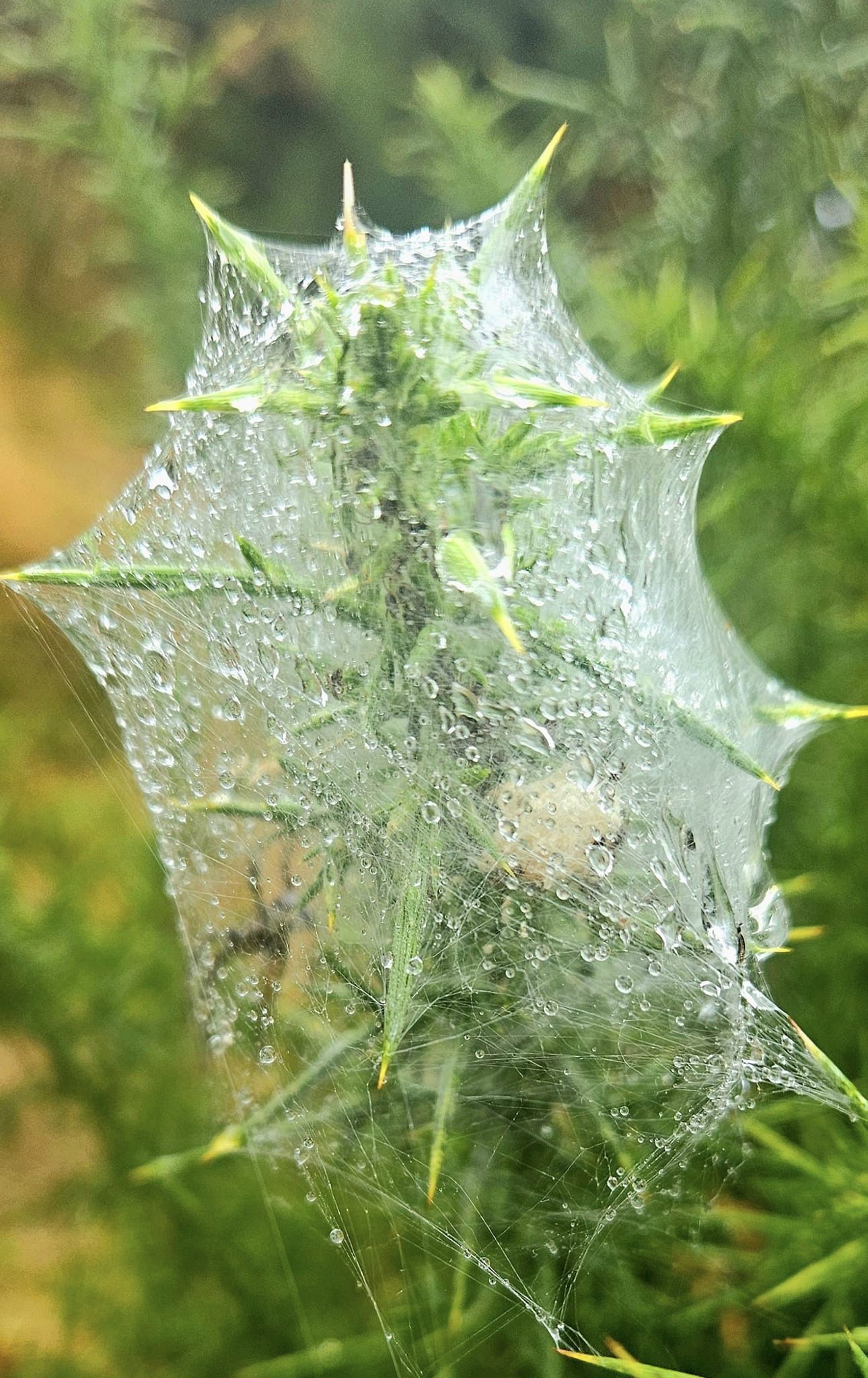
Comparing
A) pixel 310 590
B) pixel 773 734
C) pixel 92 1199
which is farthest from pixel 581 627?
pixel 92 1199

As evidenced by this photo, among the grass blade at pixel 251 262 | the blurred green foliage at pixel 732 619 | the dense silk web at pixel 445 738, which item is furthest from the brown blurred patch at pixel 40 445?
the grass blade at pixel 251 262

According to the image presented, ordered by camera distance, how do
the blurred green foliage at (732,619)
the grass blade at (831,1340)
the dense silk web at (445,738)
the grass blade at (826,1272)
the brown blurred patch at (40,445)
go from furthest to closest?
the brown blurred patch at (40,445) < the blurred green foliage at (732,619) < the grass blade at (826,1272) < the grass blade at (831,1340) < the dense silk web at (445,738)

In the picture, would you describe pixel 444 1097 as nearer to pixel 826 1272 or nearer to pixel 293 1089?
pixel 293 1089

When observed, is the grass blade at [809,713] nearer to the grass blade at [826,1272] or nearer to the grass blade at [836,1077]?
the grass blade at [836,1077]

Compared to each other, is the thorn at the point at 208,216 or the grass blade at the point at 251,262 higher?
the thorn at the point at 208,216

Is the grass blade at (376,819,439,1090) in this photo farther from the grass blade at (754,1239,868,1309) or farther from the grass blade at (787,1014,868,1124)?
the grass blade at (754,1239,868,1309)

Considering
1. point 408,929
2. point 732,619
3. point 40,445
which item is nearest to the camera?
point 408,929

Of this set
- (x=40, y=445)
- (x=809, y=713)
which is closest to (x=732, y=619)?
(x=809, y=713)
